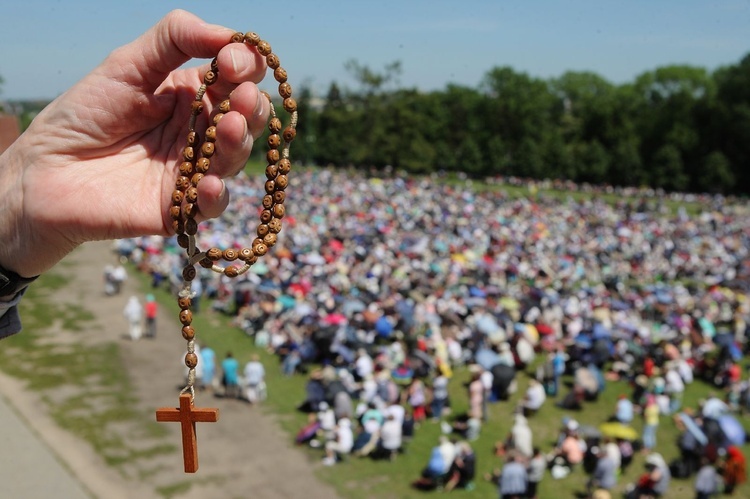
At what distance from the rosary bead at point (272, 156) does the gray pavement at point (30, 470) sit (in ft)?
31.4

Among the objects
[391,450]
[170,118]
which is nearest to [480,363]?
[391,450]

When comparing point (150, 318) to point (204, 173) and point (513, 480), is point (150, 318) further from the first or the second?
point (204, 173)

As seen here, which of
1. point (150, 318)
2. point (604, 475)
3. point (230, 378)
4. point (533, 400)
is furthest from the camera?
point (150, 318)

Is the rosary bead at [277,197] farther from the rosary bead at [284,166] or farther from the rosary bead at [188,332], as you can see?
the rosary bead at [188,332]

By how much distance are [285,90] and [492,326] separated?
46.1 feet

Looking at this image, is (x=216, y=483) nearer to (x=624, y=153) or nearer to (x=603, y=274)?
(x=603, y=274)

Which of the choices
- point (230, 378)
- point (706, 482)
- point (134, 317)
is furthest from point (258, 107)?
point (134, 317)

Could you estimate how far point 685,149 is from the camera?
55250 mm

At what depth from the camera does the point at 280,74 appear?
207 centimetres

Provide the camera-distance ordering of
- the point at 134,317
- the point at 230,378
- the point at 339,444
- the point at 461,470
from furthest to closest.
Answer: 1. the point at 134,317
2. the point at 230,378
3. the point at 339,444
4. the point at 461,470

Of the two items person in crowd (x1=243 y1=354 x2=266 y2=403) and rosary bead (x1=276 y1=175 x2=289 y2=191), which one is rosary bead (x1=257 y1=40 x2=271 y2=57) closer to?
rosary bead (x1=276 y1=175 x2=289 y2=191)

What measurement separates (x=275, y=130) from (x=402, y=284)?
56.7 ft

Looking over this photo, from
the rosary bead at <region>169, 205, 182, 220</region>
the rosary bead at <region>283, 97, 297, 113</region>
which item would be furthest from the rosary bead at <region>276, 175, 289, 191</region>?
the rosary bead at <region>169, 205, 182, 220</region>

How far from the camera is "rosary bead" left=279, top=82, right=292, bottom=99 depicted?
212 cm
